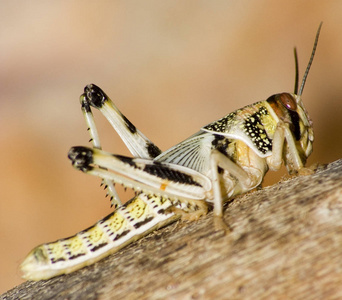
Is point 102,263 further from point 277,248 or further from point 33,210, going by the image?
point 33,210

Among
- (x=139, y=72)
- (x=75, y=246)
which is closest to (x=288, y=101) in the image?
(x=75, y=246)

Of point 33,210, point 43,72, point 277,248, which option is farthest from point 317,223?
point 43,72

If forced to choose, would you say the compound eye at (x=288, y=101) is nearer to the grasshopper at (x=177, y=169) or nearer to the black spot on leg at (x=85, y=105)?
the grasshopper at (x=177, y=169)

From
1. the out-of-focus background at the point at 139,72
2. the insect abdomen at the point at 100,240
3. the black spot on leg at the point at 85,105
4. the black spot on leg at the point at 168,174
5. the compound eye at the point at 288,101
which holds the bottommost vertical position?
the insect abdomen at the point at 100,240

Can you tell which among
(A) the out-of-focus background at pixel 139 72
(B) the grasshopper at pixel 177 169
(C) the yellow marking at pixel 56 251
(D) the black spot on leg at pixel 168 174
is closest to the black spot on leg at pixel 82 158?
(B) the grasshopper at pixel 177 169

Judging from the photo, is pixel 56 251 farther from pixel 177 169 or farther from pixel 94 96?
pixel 94 96

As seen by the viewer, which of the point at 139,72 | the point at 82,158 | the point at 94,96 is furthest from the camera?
the point at 139,72

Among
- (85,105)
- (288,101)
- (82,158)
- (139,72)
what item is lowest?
(288,101)

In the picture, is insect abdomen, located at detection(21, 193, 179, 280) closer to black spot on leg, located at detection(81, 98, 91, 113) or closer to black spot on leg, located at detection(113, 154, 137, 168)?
black spot on leg, located at detection(113, 154, 137, 168)

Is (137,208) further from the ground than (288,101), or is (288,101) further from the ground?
(288,101)
